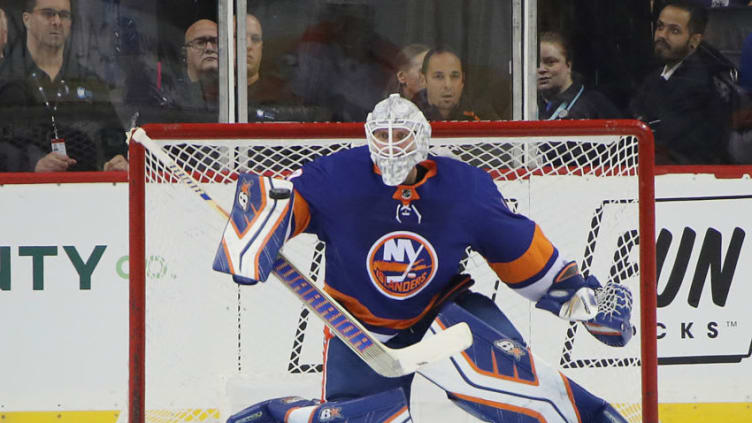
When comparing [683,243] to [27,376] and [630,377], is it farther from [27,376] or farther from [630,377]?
[27,376]

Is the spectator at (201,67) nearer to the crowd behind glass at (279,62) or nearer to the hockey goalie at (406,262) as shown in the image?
the crowd behind glass at (279,62)

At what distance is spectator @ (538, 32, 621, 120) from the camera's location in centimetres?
396

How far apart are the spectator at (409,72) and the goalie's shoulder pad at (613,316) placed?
113 centimetres

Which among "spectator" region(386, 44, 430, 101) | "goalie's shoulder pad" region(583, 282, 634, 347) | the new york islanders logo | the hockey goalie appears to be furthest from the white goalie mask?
"spectator" region(386, 44, 430, 101)

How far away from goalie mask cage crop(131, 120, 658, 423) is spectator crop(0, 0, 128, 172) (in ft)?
1.87

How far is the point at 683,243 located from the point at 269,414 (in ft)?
5.50

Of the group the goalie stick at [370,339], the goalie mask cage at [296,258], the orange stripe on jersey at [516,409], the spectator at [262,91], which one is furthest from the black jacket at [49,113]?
the orange stripe on jersey at [516,409]

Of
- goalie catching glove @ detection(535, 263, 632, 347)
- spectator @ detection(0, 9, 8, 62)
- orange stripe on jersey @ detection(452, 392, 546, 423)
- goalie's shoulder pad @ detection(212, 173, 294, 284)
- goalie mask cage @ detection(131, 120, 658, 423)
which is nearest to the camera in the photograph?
goalie's shoulder pad @ detection(212, 173, 294, 284)

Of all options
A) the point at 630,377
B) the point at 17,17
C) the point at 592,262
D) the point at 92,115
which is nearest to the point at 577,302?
the point at 630,377

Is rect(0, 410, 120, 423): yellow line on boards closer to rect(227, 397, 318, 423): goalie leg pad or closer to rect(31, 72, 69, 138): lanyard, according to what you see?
rect(31, 72, 69, 138): lanyard

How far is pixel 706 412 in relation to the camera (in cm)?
411

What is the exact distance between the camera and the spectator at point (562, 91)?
396 cm

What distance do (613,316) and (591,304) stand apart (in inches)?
2.5

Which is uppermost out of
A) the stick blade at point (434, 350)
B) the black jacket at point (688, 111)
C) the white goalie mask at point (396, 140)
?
the black jacket at point (688, 111)
